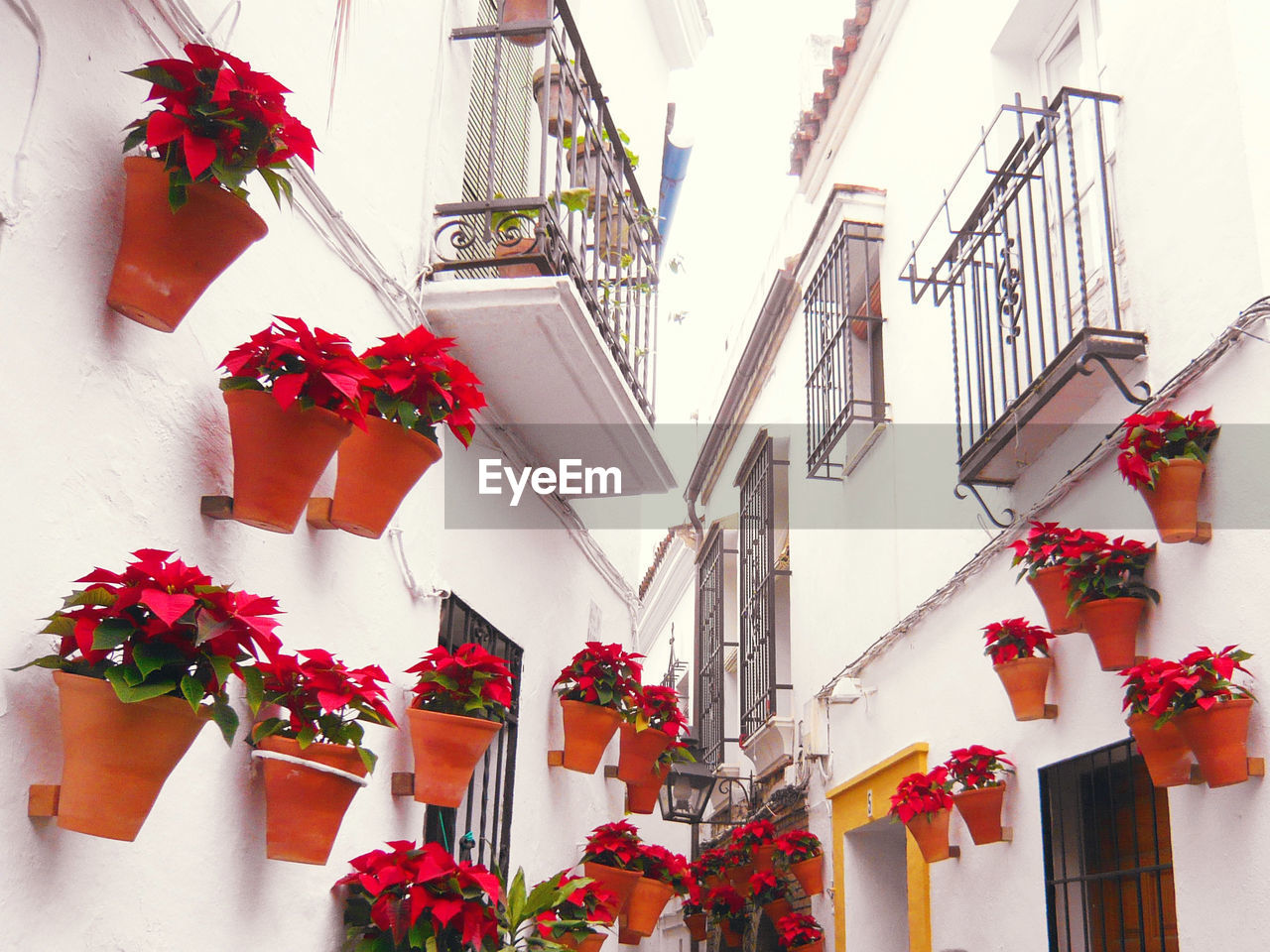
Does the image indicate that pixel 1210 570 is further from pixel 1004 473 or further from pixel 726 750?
pixel 726 750

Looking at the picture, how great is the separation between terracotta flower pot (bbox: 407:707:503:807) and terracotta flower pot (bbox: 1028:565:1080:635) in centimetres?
194

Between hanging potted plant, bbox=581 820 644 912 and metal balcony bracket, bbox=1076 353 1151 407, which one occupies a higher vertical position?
metal balcony bracket, bbox=1076 353 1151 407

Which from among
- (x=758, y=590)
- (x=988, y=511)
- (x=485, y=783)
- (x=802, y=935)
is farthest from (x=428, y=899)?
(x=758, y=590)

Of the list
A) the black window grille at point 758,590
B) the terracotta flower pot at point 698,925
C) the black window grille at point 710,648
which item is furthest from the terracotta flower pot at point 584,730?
the black window grille at point 710,648

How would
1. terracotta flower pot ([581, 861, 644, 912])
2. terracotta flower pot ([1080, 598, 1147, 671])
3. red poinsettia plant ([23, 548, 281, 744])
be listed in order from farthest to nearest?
terracotta flower pot ([581, 861, 644, 912])
terracotta flower pot ([1080, 598, 1147, 671])
red poinsettia plant ([23, 548, 281, 744])

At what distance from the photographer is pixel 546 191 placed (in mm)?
5043

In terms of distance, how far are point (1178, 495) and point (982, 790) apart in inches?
75.0

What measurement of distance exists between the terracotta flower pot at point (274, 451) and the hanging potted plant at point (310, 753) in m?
0.34

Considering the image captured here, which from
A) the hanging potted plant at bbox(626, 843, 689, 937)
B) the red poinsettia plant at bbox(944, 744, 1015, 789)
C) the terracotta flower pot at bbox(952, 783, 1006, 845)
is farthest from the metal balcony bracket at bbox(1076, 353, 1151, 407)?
the hanging potted plant at bbox(626, 843, 689, 937)

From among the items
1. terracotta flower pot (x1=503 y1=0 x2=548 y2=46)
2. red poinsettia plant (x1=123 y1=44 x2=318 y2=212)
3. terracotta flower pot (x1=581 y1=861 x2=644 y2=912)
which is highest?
terracotta flower pot (x1=503 y1=0 x2=548 y2=46)

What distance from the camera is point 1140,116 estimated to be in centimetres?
446

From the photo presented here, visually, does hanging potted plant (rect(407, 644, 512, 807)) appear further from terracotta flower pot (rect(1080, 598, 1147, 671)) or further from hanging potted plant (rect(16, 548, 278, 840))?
terracotta flower pot (rect(1080, 598, 1147, 671))

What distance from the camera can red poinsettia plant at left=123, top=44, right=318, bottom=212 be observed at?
7.50 ft

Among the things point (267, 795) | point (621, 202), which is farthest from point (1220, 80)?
point (267, 795)
